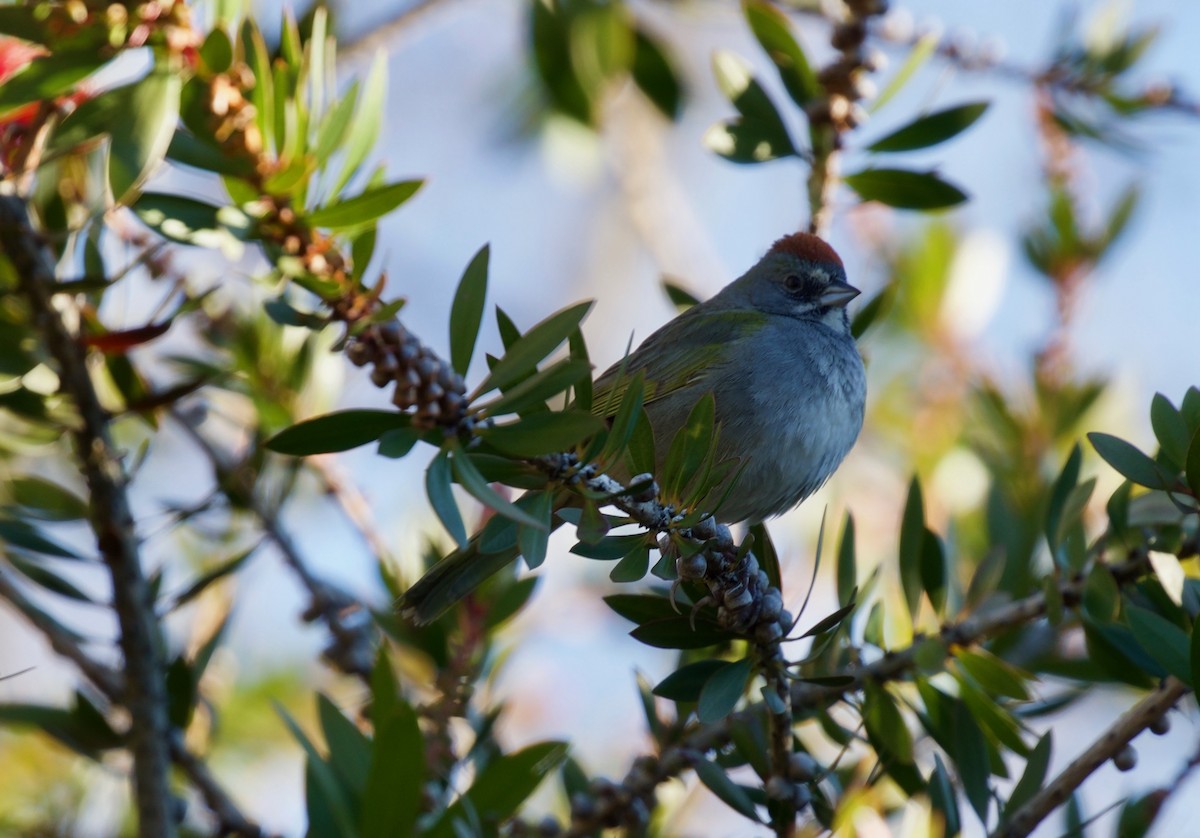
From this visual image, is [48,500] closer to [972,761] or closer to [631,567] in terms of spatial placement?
[631,567]

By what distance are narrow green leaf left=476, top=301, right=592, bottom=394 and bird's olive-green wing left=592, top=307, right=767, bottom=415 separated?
4.81 ft

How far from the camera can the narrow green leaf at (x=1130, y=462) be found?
1.71m

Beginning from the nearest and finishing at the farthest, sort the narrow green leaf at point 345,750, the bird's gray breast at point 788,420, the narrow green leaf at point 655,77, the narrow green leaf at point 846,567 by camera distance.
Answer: the narrow green leaf at point 345,750
the narrow green leaf at point 846,567
the bird's gray breast at point 788,420
the narrow green leaf at point 655,77

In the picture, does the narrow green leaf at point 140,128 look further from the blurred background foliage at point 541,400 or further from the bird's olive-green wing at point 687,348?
the bird's olive-green wing at point 687,348

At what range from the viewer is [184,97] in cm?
189

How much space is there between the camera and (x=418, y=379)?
1.55 metres

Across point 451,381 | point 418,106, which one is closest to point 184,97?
point 451,381

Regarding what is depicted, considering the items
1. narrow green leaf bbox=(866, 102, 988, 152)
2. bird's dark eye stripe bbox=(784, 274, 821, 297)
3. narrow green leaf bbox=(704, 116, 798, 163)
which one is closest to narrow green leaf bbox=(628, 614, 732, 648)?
narrow green leaf bbox=(704, 116, 798, 163)

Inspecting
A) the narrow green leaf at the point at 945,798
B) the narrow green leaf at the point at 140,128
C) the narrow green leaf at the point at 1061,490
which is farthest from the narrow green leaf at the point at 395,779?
the narrow green leaf at the point at 1061,490

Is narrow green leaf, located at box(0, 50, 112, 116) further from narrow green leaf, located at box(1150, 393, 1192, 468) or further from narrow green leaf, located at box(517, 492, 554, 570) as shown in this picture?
narrow green leaf, located at box(1150, 393, 1192, 468)

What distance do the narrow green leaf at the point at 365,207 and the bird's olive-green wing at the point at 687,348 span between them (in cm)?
114

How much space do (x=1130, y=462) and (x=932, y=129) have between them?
36.1 inches

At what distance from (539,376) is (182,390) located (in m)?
0.92

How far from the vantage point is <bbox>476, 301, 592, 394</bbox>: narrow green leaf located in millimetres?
1443
